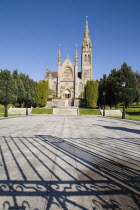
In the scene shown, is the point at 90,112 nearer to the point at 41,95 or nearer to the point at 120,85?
the point at 120,85

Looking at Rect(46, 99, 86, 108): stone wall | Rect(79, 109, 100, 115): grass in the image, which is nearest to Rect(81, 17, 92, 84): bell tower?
Rect(46, 99, 86, 108): stone wall

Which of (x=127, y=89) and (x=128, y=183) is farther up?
(x=127, y=89)

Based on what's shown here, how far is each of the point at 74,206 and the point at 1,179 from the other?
2004 mm

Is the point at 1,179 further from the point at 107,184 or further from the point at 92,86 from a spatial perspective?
the point at 92,86

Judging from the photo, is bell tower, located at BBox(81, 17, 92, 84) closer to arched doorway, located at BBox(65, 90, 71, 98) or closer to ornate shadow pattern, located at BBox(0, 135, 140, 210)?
arched doorway, located at BBox(65, 90, 71, 98)

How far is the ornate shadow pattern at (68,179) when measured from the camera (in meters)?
3.15

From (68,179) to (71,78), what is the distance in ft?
233

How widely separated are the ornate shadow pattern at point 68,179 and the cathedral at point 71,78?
64758 mm

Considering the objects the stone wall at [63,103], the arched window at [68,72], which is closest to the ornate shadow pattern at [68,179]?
the stone wall at [63,103]

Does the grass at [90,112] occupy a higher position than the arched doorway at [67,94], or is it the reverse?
the arched doorway at [67,94]

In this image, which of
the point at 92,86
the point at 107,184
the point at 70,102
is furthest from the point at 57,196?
the point at 70,102

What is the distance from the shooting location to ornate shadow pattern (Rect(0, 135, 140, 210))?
315 centimetres

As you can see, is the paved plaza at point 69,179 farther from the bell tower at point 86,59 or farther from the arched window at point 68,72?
the bell tower at point 86,59

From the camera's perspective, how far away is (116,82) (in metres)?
45.4
